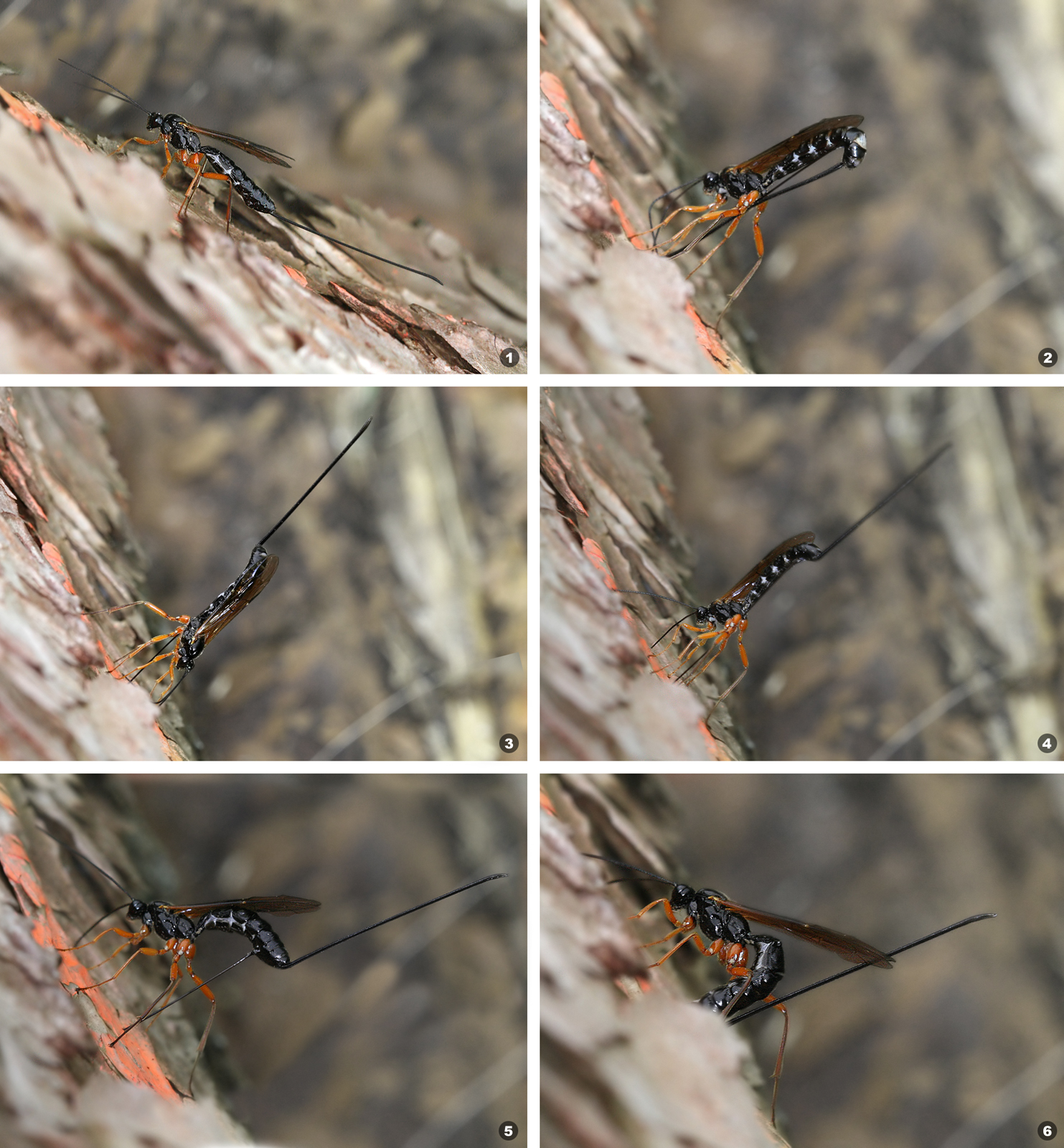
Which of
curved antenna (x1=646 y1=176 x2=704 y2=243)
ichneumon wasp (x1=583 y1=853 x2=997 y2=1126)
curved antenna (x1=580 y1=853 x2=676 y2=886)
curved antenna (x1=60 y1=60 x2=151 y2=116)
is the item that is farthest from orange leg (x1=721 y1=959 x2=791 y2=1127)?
curved antenna (x1=60 y1=60 x2=151 y2=116)

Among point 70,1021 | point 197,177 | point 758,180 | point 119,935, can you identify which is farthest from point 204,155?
point 70,1021

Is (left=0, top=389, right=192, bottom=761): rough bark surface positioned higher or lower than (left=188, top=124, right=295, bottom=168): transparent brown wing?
lower

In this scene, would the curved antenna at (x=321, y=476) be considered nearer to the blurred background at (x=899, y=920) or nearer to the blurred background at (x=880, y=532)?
the blurred background at (x=880, y=532)

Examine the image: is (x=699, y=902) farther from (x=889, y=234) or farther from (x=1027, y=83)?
(x=1027, y=83)

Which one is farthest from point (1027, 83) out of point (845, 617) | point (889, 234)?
point (845, 617)

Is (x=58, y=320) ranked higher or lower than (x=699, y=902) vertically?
higher

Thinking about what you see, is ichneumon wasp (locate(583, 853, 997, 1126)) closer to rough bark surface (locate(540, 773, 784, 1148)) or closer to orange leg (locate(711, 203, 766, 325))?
rough bark surface (locate(540, 773, 784, 1148))

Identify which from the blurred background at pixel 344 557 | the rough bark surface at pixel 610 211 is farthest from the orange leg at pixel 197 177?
the rough bark surface at pixel 610 211
